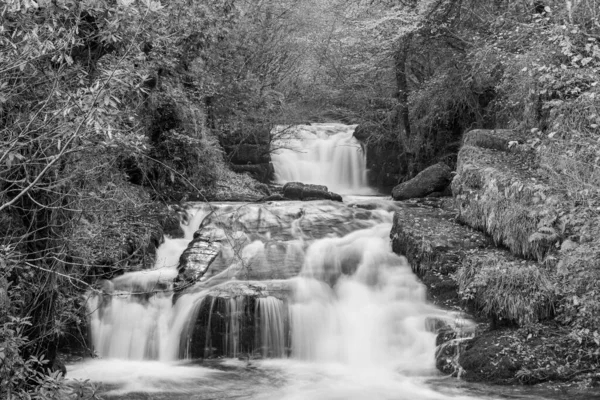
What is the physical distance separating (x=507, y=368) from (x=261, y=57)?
13402 millimetres

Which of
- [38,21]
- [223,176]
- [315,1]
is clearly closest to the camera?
[38,21]

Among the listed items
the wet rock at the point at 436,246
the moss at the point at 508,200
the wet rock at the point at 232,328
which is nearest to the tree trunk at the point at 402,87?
the moss at the point at 508,200

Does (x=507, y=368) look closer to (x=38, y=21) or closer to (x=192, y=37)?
(x=38, y=21)

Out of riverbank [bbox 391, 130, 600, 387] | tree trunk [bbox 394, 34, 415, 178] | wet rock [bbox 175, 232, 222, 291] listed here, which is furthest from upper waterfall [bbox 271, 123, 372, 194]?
riverbank [bbox 391, 130, 600, 387]

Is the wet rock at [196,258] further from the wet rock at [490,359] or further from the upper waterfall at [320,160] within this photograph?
the upper waterfall at [320,160]

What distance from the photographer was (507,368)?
23.5 feet

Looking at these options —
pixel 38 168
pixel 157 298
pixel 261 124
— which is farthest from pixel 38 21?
pixel 261 124

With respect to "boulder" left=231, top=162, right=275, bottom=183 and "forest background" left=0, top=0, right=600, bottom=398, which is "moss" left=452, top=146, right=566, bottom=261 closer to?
"forest background" left=0, top=0, right=600, bottom=398

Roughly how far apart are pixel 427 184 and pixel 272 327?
282 inches

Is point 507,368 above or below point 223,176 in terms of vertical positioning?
below

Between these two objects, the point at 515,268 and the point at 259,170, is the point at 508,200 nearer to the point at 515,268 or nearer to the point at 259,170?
the point at 515,268

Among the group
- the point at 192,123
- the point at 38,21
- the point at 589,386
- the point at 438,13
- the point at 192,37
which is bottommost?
the point at 589,386

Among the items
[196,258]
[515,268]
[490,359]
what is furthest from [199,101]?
[490,359]

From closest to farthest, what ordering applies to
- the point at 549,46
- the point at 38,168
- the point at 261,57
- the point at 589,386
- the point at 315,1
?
the point at 38,168, the point at 589,386, the point at 549,46, the point at 261,57, the point at 315,1
